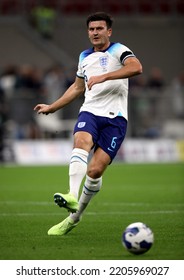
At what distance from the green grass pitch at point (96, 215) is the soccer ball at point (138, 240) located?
71 millimetres

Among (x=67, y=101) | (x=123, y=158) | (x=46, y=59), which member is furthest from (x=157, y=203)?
(x=46, y=59)

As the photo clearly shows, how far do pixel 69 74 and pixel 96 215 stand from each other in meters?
18.5

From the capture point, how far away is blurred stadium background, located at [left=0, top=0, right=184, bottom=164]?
27.2 meters

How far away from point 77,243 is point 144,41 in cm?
2691

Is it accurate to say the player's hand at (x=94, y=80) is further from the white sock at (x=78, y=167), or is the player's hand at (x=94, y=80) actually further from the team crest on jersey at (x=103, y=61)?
the white sock at (x=78, y=167)

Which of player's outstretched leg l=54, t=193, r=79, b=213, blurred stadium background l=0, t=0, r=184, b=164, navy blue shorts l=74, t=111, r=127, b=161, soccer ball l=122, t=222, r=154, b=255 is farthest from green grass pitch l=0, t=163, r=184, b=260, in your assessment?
blurred stadium background l=0, t=0, r=184, b=164

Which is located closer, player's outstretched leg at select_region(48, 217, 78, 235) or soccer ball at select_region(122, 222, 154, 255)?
soccer ball at select_region(122, 222, 154, 255)

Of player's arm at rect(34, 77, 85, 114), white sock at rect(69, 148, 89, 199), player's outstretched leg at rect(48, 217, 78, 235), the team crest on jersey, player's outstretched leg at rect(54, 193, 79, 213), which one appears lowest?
player's outstretched leg at rect(48, 217, 78, 235)

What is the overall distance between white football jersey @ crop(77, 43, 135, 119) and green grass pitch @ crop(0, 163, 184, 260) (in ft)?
4.91

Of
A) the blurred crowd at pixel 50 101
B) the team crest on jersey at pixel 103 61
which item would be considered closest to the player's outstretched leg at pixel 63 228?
the team crest on jersey at pixel 103 61

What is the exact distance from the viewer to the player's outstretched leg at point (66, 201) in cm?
952

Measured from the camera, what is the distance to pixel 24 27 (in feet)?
111

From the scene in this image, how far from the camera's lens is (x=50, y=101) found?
1066 inches

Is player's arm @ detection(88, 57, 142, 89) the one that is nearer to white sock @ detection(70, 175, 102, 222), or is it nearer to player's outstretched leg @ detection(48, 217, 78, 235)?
white sock @ detection(70, 175, 102, 222)
